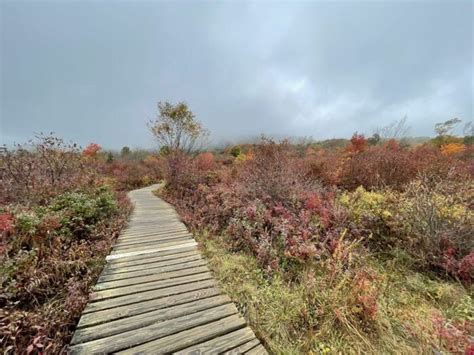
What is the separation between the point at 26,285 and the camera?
95.6 inches

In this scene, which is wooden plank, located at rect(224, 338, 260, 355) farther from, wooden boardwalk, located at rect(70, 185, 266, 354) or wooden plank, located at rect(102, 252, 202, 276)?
wooden plank, located at rect(102, 252, 202, 276)

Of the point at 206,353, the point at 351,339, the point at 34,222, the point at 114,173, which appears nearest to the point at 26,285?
the point at 34,222

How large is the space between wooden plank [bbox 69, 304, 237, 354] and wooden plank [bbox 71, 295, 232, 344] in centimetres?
5

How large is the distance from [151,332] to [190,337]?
42cm

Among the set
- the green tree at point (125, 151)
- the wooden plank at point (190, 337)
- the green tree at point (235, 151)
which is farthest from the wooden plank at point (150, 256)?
the green tree at point (125, 151)

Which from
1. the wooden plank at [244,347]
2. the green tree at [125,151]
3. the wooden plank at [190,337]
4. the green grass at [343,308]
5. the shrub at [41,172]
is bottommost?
the green grass at [343,308]

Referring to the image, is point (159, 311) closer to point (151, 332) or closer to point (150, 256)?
point (151, 332)

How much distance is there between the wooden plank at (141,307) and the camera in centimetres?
216

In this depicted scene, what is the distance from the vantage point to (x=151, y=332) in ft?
6.70

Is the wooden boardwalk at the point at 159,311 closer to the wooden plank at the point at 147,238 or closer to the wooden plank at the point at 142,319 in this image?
the wooden plank at the point at 142,319

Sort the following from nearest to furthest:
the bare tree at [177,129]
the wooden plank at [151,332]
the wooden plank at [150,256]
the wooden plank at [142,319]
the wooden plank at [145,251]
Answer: the wooden plank at [151,332] < the wooden plank at [142,319] < the wooden plank at [150,256] < the wooden plank at [145,251] < the bare tree at [177,129]

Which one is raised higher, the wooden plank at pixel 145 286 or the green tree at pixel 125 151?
the green tree at pixel 125 151

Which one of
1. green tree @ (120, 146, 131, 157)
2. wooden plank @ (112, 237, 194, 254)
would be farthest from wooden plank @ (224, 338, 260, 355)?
green tree @ (120, 146, 131, 157)

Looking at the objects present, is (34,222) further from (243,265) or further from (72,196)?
(243,265)
